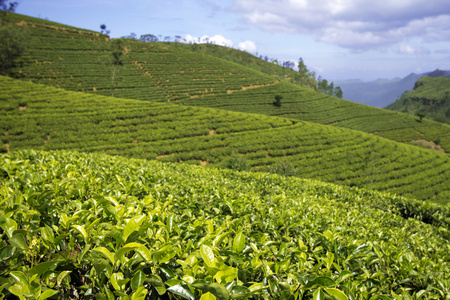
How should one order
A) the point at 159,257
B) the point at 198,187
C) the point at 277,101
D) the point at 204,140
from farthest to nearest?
the point at 277,101 → the point at 204,140 → the point at 198,187 → the point at 159,257

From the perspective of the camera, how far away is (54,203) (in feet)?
8.40

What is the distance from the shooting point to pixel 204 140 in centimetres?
2747

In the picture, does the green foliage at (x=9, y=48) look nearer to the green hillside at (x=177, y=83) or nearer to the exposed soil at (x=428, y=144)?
the green hillside at (x=177, y=83)

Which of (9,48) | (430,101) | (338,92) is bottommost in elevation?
(9,48)

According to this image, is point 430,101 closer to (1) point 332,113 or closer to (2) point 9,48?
(1) point 332,113

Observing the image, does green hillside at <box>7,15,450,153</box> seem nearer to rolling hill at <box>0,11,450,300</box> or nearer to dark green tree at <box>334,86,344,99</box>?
rolling hill at <box>0,11,450,300</box>

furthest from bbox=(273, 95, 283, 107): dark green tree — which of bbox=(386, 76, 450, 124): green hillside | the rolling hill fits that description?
bbox=(386, 76, 450, 124): green hillside

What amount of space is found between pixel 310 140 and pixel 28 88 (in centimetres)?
3695

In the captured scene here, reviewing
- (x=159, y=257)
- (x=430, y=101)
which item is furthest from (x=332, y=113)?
(x=430, y=101)

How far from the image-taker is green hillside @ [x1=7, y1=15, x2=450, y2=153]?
1937 inches

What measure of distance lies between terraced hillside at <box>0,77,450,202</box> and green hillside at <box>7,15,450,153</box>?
65.3ft

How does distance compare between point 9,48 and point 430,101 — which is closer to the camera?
point 9,48

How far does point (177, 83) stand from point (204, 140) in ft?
117

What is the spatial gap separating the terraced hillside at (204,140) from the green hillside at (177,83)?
1991cm
